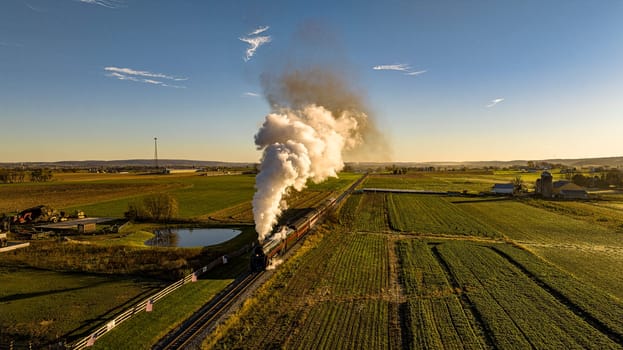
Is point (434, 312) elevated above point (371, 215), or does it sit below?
below

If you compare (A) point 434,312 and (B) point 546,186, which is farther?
(B) point 546,186

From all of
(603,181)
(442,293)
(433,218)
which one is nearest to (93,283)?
(442,293)

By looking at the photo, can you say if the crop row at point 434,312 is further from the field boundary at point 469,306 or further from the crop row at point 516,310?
the crop row at point 516,310

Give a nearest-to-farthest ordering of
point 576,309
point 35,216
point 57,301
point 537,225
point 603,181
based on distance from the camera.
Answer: point 576,309 < point 57,301 < point 35,216 < point 537,225 < point 603,181

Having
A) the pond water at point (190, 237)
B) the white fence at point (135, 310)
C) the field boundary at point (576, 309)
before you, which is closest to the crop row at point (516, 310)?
the field boundary at point (576, 309)

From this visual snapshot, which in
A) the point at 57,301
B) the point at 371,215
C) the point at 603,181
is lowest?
the point at 371,215

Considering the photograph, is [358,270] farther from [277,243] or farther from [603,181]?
[603,181]

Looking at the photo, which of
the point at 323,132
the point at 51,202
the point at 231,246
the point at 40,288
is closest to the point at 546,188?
the point at 323,132

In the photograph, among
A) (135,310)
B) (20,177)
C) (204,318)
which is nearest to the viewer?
(204,318)
